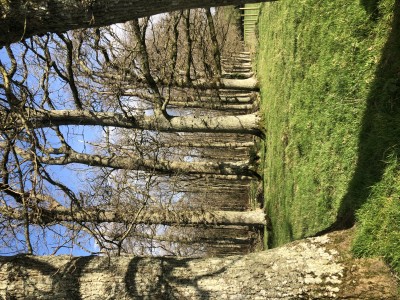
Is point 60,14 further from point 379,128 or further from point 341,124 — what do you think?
point 341,124

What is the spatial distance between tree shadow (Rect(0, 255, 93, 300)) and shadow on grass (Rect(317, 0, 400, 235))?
9.76 feet

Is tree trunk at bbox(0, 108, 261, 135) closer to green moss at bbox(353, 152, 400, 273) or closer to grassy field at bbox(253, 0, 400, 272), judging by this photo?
grassy field at bbox(253, 0, 400, 272)

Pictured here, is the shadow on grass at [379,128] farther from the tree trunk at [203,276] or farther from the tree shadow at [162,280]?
the tree shadow at [162,280]

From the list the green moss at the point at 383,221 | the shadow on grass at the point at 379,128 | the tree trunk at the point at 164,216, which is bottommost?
the tree trunk at the point at 164,216

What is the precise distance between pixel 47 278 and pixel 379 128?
392 cm

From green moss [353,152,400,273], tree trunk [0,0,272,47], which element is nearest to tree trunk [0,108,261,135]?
tree trunk [0,0,272,47]

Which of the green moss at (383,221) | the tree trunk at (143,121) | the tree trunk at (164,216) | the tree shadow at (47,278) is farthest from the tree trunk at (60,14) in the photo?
the tree trunk at (164,216)

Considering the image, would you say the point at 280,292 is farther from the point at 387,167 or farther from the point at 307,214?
the point at 307,214

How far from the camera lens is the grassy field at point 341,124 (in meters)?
3.89

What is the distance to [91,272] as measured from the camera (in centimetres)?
404

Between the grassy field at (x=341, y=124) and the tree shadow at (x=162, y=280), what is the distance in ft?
5.66

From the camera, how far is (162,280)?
405 cm

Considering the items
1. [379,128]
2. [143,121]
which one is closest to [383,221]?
[379,128]

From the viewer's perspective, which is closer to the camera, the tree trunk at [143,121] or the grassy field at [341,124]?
the grassy field at [341,124]
